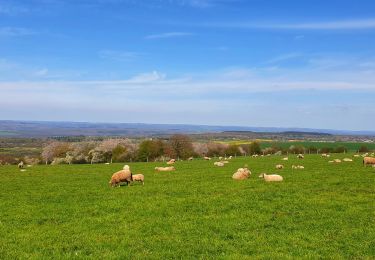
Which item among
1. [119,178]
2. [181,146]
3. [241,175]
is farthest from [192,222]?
[181,146]

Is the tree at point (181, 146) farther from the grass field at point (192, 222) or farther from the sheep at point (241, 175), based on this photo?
the grass field at point (192, 222)

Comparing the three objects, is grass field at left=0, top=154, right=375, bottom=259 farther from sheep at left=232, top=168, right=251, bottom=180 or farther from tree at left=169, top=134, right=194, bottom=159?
tree at left=169, top=134, right=194, bottom=159

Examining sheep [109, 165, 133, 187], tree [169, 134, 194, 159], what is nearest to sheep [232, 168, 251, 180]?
sheep [109, 165, 133, 187]

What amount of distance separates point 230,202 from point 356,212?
5.99 meters

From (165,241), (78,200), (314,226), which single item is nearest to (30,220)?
(78,200)

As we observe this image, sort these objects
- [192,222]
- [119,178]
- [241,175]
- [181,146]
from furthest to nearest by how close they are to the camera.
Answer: [181,146]
[241,175]
[119,178]
[192,222]

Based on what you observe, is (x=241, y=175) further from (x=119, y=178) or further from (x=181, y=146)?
(x=181, y=146)

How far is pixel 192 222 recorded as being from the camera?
55.5 ft

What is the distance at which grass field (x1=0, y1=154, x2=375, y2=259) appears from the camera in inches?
519

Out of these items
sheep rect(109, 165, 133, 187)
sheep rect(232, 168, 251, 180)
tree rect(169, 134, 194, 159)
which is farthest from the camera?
tree rect(169, 134, 194, 159)

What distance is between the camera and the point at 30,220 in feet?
59.1

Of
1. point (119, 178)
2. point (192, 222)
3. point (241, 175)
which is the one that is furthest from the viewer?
point (241, 175)

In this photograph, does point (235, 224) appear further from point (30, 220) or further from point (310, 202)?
point (30, 220)

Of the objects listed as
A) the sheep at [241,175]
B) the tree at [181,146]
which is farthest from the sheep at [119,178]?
the tree at [181,146]
